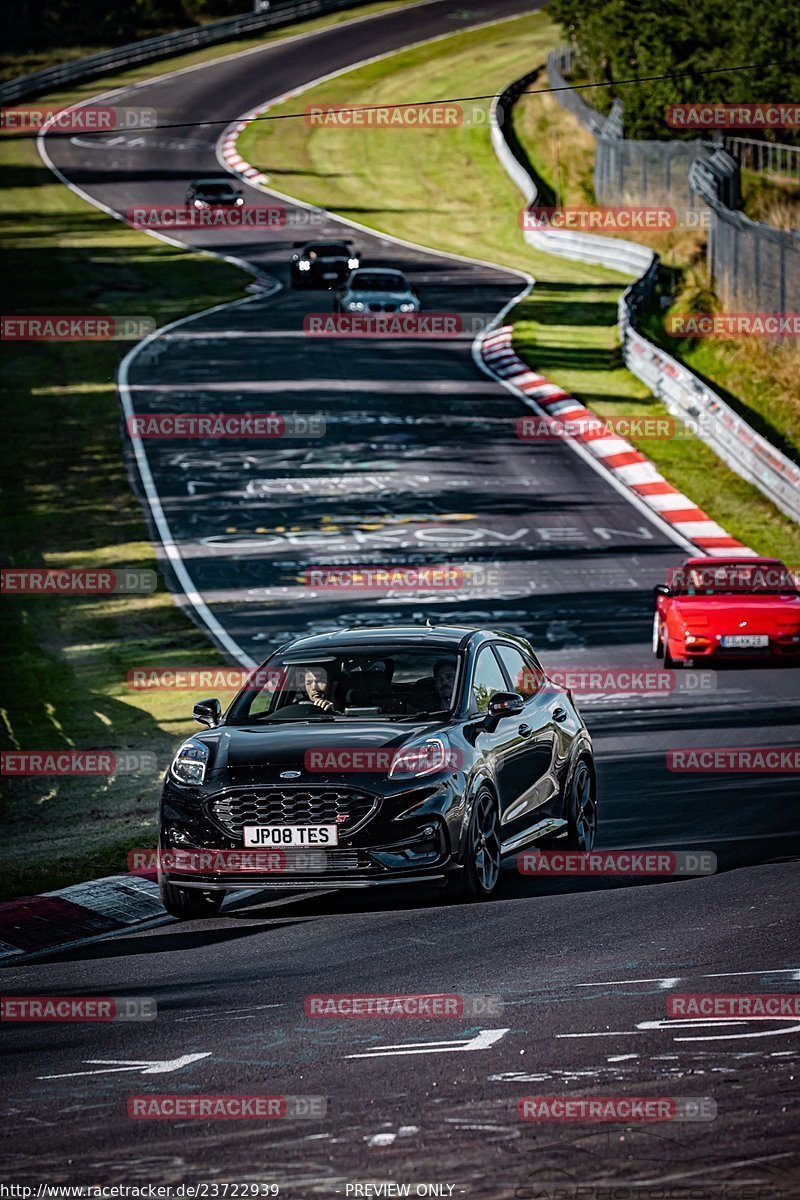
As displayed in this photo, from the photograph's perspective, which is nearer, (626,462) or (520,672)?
(520,672)

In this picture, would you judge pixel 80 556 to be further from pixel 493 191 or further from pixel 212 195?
pixel 493 191

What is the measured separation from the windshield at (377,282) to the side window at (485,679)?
3461 centimetres

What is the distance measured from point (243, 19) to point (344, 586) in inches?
2968

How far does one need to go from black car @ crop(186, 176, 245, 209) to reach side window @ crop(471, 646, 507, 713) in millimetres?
53644

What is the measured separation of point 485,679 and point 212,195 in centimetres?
5447

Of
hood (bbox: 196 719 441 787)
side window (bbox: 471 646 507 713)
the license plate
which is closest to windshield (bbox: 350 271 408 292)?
side window (bbox: 471 646 507 713)

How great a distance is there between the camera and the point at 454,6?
100688 millimetres

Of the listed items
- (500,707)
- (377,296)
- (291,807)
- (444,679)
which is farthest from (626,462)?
(291,807)

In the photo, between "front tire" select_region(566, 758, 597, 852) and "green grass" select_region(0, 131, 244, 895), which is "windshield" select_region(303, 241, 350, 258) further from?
"front tire" select_region(566, 758, 597, 852)

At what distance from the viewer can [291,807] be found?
10945 mm

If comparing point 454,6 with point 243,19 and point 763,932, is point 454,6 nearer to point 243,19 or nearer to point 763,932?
point 243,19

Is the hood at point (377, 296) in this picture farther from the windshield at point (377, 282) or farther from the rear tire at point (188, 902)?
the rear tire at point (188, 902)

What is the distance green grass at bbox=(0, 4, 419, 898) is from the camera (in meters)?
15.2

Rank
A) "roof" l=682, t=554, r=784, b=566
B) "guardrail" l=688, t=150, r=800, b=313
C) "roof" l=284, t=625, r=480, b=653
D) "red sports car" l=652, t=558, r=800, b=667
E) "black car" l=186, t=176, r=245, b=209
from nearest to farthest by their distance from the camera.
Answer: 1. "roof" l=284, t=625, r=480, b=653
2. "red sports car" l=652, t=558, r=800, b=667
3. "roof" l=682, t=554, r=784, b=566
4. "guardrail" l=688, t=150, r=800, b=313
5. "black car" l=186, t=176, r=245, b=209
